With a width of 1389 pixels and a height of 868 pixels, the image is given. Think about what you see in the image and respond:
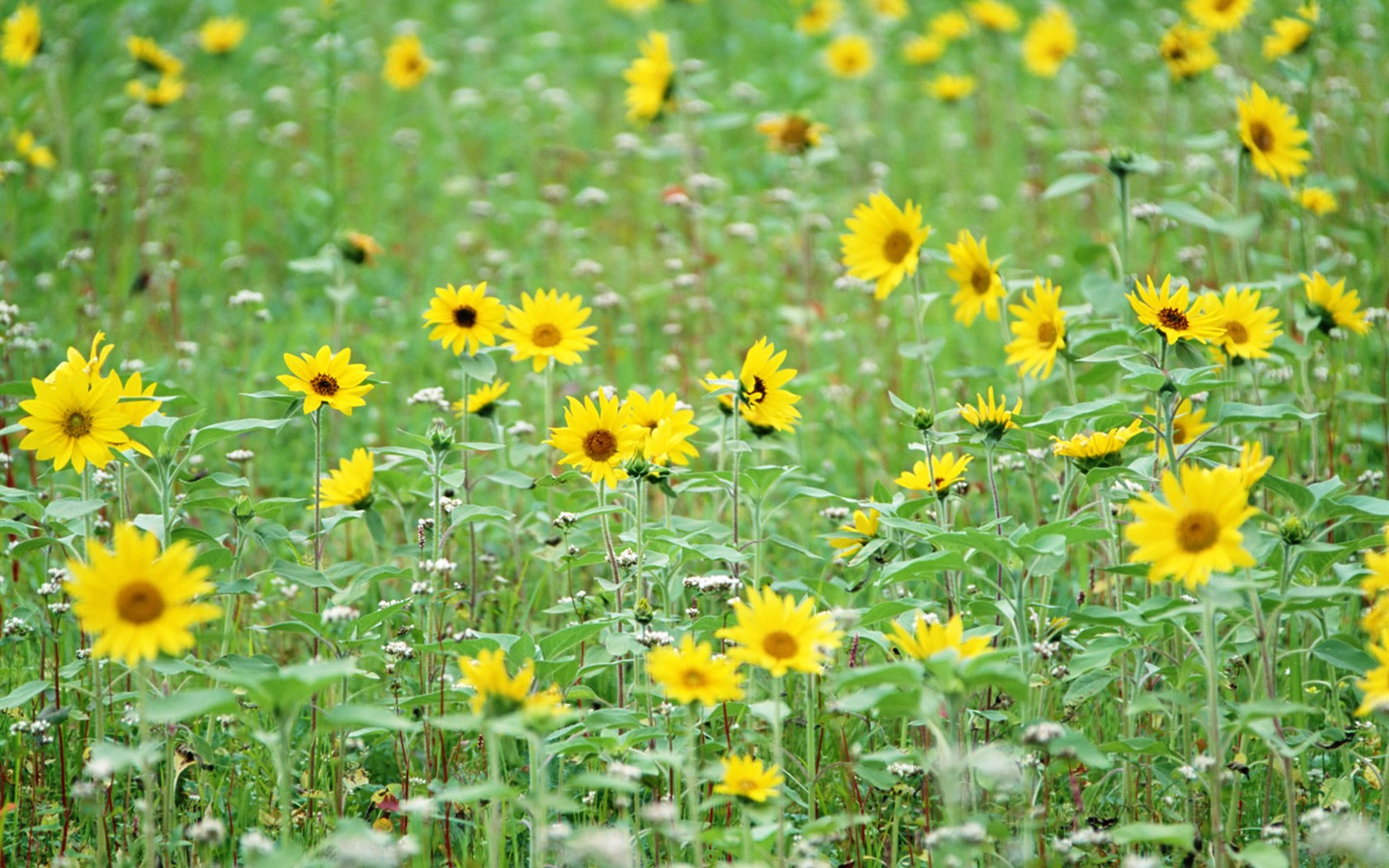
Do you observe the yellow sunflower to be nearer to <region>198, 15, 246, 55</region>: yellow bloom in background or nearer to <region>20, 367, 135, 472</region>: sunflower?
<region>20, 367, 135, 472</region>: sunflower

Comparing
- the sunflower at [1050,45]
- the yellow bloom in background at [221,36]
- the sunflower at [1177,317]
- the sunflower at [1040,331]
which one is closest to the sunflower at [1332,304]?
the sunflower at [1040,331]

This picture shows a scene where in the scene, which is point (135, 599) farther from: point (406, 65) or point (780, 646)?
point (406, 65)

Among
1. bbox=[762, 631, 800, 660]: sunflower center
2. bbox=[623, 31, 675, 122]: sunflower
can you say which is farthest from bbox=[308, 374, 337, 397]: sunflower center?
bbox=[623, 31, 675, 122]: sunflower

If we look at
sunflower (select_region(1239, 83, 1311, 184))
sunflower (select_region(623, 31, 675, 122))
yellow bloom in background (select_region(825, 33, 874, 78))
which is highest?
yellow bloom in background (select_region(825, 33, 874, 78))

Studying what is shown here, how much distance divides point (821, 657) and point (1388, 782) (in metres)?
1.01

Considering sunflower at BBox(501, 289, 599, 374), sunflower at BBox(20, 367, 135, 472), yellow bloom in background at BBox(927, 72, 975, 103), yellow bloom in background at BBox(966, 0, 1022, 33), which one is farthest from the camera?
yellow bloom in background at BBox(966, 0, 1022, 33)

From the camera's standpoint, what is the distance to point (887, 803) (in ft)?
7.85

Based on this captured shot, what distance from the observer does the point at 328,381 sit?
2471 mm

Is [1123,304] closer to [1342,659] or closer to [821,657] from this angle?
[1342,659]

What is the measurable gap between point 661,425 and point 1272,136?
196 centimetres

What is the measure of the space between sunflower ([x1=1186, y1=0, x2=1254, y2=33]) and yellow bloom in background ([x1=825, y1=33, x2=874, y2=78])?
183 centimetres

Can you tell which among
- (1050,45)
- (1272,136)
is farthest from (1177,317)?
(1050,45)

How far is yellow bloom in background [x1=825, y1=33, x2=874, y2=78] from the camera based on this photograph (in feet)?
20.8

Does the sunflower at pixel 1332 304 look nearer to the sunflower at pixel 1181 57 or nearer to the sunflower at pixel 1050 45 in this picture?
the sunflower at pixel 1181 57
